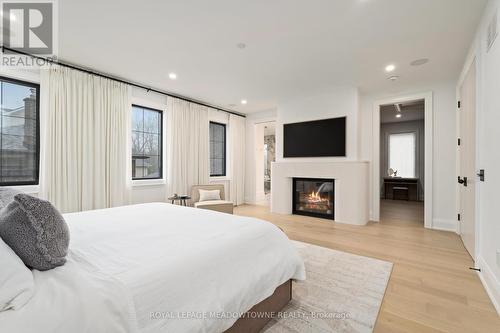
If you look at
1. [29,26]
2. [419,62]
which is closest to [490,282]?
[419,62]

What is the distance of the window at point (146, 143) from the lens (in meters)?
4.33

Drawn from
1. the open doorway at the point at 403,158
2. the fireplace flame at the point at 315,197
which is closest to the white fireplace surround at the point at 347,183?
the fireplace flame at the point at 315,197

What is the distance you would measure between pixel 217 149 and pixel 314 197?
9.38 feet

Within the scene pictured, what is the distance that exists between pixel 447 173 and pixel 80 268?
521 cm

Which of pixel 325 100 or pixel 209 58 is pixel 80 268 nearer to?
pixel 209 58

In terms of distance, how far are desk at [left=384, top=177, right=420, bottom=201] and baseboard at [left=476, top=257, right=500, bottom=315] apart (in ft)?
17.6

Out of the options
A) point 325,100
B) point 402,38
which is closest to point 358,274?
point 402,38

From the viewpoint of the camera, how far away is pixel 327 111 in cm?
461

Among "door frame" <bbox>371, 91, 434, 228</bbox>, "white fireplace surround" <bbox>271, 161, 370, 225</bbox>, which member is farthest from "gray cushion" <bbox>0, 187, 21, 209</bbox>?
"door frame" <bbox>371, 91, 434, 228</bbox>

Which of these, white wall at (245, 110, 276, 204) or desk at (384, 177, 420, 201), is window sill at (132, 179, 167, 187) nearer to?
white wall at (245, 110, 276, 204)

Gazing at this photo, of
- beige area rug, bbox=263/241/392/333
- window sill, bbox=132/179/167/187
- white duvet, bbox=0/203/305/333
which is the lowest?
beige area rug, bbox=263/241/392/333

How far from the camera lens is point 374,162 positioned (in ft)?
15.1

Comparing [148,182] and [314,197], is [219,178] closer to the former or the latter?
[148,182]

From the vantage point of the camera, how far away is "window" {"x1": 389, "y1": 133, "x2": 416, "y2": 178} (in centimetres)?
717
